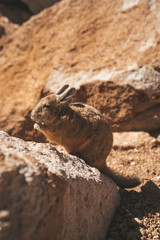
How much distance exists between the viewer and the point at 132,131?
16.9 ft

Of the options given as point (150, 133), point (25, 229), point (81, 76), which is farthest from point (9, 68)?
point (25, 229)

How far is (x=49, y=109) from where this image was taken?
320cm

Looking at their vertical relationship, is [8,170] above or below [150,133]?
above

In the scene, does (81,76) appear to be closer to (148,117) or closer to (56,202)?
(148,117)

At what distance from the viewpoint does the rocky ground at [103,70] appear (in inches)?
188

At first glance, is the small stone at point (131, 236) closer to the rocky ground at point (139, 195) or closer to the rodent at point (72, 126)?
the rocky ground at point (139, 195)

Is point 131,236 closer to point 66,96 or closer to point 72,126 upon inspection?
point 72,126

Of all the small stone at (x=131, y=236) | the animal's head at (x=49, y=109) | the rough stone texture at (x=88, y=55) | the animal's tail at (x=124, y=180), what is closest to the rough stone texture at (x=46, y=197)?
the small stone at (x=131, y=236)

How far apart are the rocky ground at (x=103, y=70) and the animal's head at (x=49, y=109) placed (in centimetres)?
160

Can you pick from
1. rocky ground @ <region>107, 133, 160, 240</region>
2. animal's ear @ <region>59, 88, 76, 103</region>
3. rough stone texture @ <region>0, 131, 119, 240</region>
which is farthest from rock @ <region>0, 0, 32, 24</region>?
rough stone texture @ <region>0, 131, 119, 240</region>

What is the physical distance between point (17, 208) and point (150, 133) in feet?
13.3

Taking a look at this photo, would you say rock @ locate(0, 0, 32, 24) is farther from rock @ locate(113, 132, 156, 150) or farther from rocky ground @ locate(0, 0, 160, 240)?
rock @ locate(113, 132, 156, 150)

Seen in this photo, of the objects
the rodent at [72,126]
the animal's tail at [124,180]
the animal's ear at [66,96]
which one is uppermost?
the animal's ear at [66,96]

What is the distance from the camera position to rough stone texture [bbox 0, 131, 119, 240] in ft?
5.04
